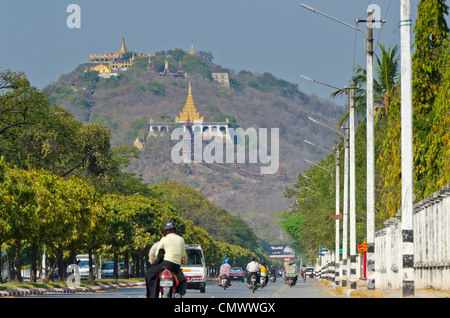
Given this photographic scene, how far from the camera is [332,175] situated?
261ft

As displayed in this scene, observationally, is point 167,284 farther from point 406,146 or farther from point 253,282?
point 253,282

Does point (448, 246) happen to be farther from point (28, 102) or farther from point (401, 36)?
point (28, 102)

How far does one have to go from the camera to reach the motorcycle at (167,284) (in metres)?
18.5

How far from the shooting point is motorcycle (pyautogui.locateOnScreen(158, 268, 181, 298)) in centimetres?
1852

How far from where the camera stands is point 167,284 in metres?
18.5

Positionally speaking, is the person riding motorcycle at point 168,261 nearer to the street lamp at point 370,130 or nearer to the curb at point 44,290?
the street lamp at point 370,130

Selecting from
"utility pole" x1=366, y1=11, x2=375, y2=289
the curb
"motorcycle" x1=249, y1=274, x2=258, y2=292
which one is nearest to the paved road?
"motorcycle" x1=249, y1=274, x2=258, y2=292

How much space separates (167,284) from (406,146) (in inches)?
403

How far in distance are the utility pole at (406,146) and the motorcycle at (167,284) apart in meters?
8.45

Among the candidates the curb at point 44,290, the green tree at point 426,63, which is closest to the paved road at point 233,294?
the curb at point 44,290

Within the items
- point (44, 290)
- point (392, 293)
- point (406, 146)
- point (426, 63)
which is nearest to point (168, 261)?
point (406, 146)
